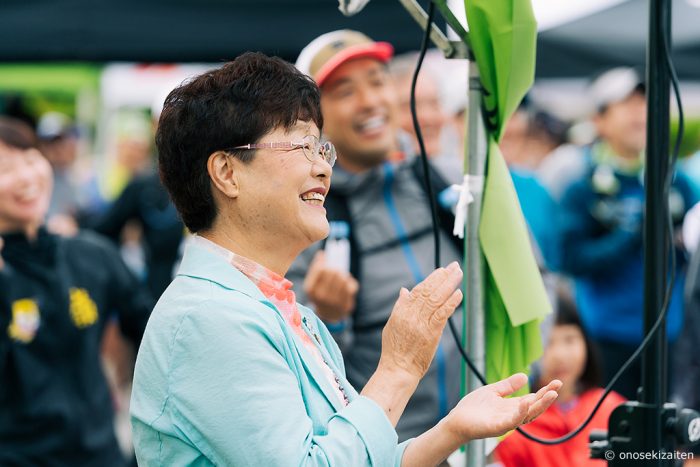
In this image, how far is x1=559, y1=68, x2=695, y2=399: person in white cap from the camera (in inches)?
207

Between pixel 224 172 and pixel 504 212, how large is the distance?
639mm

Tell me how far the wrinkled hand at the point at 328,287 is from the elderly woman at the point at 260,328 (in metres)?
0.80

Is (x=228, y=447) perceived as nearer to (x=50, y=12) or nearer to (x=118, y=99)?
(x=50, y=12)

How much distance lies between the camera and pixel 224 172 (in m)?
2.14

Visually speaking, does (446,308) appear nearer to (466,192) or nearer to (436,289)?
(436,289)

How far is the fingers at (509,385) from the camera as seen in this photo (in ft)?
6.73

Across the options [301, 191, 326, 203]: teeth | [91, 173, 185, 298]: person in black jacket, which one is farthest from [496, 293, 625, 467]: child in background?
[91, 173, 185, 298]: person in black jacket

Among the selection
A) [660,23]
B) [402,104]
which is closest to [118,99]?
[402,104]

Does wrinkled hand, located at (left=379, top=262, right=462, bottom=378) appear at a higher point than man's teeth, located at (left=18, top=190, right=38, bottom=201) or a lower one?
lower

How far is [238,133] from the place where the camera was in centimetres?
211

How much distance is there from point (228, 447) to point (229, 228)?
463mm

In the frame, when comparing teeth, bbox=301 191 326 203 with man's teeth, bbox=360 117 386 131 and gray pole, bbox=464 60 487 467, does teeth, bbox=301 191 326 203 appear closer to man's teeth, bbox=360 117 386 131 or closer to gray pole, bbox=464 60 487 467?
gray pole, bbox=464 60 487 467

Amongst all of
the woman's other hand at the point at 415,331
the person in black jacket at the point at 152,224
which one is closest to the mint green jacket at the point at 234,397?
the woman's other hand at the point at 415,331

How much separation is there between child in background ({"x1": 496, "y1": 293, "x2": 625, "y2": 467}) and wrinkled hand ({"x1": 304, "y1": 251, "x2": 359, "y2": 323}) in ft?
2.46
